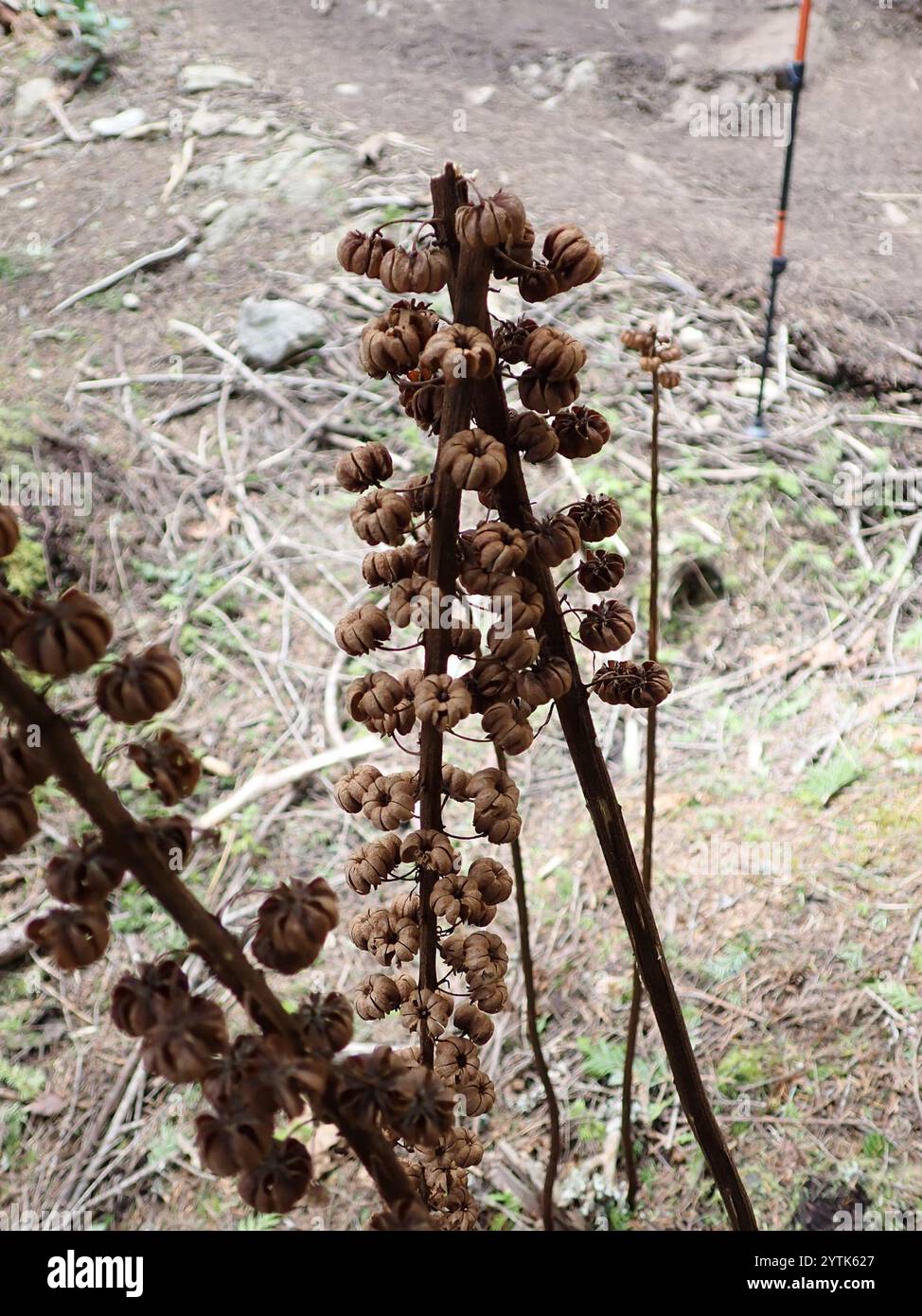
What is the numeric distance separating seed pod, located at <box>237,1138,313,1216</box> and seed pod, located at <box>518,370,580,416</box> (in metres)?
0.61

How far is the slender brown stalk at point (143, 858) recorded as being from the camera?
2.42 feet

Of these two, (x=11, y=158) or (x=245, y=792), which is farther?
(x=11, y=158)

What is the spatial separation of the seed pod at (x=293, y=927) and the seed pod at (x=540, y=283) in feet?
1.69

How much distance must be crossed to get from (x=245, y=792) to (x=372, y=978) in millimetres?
1996

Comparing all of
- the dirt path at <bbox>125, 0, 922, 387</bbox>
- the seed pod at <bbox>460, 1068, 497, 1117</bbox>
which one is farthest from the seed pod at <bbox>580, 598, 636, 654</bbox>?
the dirt path at <bbox>125, 0, 922, 387</bbox>

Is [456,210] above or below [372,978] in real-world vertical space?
above

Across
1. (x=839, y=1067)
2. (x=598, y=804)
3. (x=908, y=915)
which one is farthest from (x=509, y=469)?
(x=908, y=915)

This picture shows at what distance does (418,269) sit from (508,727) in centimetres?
39

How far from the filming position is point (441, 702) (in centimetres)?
97

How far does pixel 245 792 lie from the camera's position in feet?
10.0

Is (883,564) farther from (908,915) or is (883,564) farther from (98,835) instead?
(98,835)

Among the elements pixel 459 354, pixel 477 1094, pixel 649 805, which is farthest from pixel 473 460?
pixel 649 805

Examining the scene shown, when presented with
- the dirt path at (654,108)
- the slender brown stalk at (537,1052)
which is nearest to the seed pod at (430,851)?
the slender brown stalk at (537,1052)

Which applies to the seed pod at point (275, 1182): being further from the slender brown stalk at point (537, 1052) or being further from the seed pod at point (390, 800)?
the slender brown stalk at point (537, 1052)
